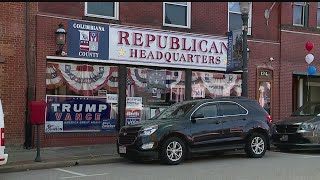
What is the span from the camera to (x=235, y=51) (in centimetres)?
1698

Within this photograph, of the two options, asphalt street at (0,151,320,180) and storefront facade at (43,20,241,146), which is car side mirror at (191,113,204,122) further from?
storefront facade at (43,20,241,146)

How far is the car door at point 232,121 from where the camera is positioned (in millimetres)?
13594

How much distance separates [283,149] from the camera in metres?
16.7

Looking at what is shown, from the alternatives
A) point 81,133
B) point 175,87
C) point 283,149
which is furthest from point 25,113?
point 283,149

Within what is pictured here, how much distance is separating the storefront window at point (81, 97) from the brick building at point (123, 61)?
A: 0.11ft

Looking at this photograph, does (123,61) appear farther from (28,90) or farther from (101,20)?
(28,90)

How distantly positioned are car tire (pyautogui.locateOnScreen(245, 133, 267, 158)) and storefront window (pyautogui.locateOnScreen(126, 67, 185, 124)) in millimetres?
5001

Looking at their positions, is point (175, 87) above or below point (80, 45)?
below

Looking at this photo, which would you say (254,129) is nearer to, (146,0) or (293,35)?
(146,0)

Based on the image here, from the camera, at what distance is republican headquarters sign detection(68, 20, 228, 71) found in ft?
54.1

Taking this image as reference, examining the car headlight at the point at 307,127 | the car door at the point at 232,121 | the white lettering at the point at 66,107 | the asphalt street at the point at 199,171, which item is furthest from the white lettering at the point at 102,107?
the car headlight at the point at 307,127

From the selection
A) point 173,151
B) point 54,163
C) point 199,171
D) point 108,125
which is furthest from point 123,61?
point 199,171

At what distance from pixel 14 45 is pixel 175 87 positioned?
6.30 metres

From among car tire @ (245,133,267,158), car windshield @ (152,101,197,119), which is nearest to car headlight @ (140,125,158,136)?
car windshield @ (152,101,197,119)
